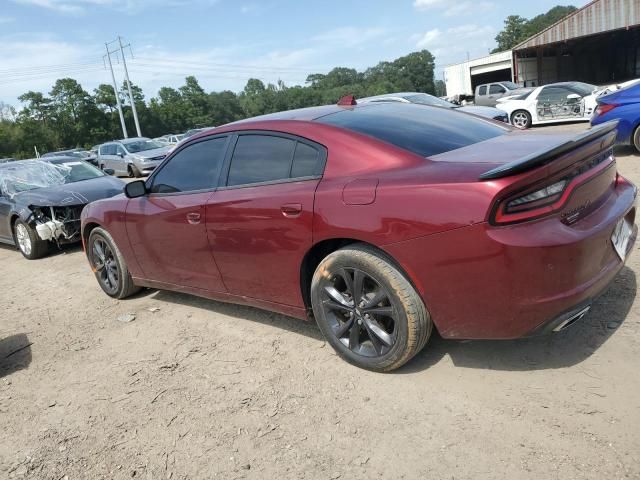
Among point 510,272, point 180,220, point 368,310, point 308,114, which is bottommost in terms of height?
point 368,310

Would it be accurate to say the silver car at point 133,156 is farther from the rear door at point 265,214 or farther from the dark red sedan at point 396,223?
the rear door at point 265,214

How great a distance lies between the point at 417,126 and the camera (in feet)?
10.9

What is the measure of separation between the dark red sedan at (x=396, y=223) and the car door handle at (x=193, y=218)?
0.02 metres

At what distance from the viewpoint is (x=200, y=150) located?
13.0 ft

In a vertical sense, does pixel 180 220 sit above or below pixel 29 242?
above

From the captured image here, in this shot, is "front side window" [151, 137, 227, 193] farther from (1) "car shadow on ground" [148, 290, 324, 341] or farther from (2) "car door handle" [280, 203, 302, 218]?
(1) "car shadow on ground" [148, 290, 324, 341]

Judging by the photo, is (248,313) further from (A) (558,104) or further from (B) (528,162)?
(A) (558,104)

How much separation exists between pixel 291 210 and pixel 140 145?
18.7 meters

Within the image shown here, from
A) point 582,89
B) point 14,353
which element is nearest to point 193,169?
point 14,353

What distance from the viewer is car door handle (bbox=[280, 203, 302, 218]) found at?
3049mm

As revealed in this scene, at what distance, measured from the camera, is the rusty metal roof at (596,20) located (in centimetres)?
2817

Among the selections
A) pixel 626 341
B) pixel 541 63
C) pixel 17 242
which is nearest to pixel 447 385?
pixel 626 341

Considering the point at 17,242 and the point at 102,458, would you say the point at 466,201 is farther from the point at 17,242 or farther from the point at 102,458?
the point at 17,242

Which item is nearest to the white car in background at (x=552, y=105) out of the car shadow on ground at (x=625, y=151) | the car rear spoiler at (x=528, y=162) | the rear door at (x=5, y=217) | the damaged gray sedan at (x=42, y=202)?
the car shadow on ground at (x=625, y=151)
